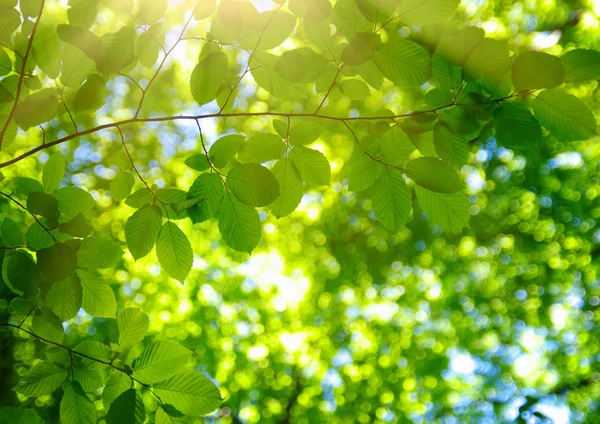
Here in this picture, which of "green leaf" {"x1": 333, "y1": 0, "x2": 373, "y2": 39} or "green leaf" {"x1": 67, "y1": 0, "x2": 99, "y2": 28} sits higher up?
"green leaf" {"x1": 333, "y1": 0, "x2": 373, "y2": 39}

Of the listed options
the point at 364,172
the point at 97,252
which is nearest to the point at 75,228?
the point at 97,252

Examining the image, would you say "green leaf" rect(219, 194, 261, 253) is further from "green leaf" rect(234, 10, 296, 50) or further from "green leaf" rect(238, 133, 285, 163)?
"green leaf" rect(234, 10, 296, 50)

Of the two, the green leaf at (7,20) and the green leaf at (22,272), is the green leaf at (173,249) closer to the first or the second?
the green leaf at (22,272)

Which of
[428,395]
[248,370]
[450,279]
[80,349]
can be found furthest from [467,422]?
[80,349]

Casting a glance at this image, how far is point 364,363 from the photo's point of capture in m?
7.93

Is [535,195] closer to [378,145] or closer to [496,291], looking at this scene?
[496,291]

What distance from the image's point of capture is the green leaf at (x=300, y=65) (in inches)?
36.0

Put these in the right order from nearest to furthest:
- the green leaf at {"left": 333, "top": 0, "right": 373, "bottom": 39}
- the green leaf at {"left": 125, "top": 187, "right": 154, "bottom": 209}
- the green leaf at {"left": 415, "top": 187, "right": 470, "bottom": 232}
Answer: the green leaf at {"left": 333, "top": 0, "right": 373, "bottom": 39} → the green leaf at {"left": 415, "top": 187, "right": 470, "bottom": 232} → the green leaf at {"left": 125, "top": 187, "right": 154, "bottom": 209}

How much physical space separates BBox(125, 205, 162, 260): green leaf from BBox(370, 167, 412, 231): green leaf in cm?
52

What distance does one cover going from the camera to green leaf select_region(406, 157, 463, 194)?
36.0 inches

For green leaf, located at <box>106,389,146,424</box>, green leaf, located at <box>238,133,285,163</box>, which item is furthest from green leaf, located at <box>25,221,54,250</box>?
green leaf, located at <box>238,133,285,163</box>

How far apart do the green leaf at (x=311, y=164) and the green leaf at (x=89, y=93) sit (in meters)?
0.47

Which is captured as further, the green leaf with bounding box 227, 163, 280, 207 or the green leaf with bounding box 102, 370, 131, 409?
the green leaf with bounding box 102, 370, 131, 409

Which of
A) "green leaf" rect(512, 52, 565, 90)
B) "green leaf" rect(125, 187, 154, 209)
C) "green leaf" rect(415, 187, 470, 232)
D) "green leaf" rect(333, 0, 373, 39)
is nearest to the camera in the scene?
"green leaf" rect(512, 52, 565, 90)
